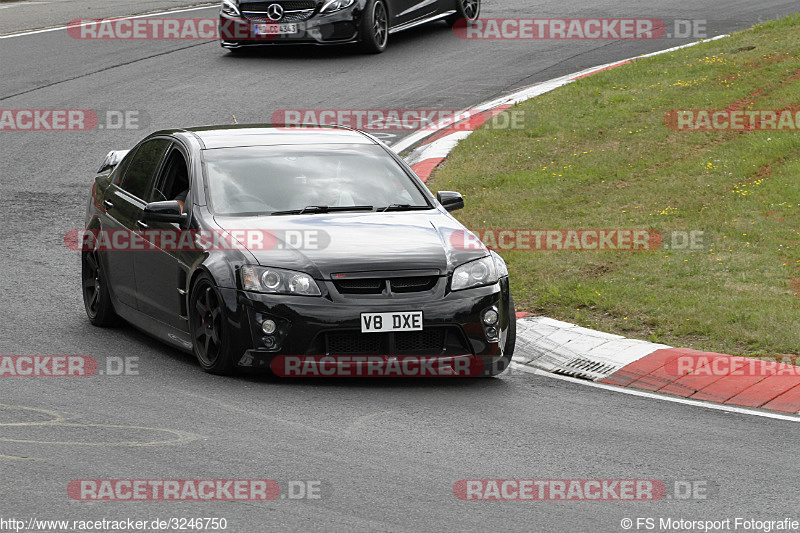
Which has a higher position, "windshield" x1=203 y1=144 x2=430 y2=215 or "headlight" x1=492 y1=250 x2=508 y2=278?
"windshield" x1=203 y1=144 x2=430 y2=215

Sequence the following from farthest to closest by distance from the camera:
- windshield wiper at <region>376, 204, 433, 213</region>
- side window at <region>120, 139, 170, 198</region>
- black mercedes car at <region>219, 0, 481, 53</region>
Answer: black mercedes car at <region>219, 0, 481, 53</region> < side window at <region>120, 139, 170, 198</region> < windshield wiper at <region>376, 204, 433, 213</region>

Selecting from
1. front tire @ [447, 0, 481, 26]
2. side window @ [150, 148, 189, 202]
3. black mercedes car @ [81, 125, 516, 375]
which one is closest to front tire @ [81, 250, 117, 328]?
black mercedes car @ [81, 125, 516, 375]

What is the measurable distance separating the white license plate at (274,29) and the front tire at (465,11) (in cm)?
410

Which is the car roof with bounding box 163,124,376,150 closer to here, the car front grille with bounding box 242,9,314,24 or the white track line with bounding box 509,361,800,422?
Result: the white track line with bounding box 509,361,800,422

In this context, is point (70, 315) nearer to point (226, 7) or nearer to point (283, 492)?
point (283, 492)

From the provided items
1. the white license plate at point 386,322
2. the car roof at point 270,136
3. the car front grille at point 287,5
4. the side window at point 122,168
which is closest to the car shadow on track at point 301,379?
the white license plate at point 386,322

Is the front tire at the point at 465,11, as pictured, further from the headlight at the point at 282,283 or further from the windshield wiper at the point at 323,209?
the headlight at the point at 282,283

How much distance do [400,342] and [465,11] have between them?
51.9ft

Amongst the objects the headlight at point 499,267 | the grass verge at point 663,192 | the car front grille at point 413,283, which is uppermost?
the car front grille at point 413,283

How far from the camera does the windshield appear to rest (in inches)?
352

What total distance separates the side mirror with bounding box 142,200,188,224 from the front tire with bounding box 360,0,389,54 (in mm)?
11882

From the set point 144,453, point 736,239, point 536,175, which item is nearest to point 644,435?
point 144,453

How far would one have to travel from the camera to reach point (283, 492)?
5977 millimetres

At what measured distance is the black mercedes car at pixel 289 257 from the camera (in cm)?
805
